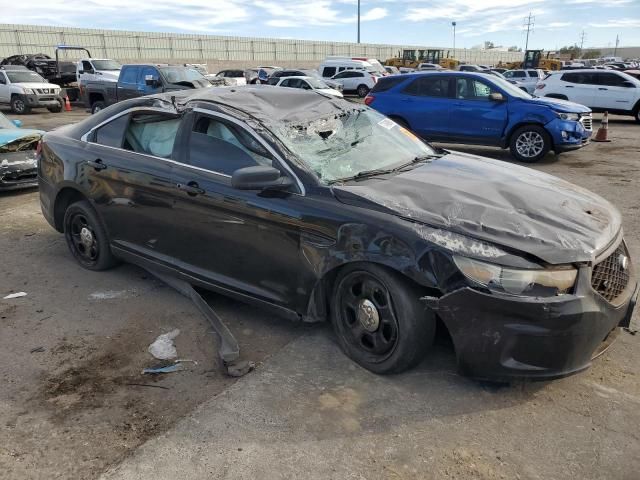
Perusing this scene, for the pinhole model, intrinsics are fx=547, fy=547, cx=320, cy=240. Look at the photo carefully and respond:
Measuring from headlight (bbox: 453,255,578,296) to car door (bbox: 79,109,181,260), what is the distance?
7.74ft

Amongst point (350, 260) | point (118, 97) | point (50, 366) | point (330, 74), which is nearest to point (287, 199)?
point (350, 260)

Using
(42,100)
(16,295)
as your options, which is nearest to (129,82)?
(42,100)

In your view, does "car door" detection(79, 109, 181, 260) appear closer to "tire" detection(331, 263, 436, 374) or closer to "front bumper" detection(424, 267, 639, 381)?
"tire" detection(331, 263, 436, 374)

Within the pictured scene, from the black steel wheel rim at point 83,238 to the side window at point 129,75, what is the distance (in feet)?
41.0

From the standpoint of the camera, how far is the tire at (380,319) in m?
3.04

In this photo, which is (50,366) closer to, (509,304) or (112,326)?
(112,326)

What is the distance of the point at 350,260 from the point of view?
10.4 ft

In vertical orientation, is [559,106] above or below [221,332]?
above

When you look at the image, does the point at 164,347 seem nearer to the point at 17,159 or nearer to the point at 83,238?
the point at 83,238

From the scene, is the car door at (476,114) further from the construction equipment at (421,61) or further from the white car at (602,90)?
the construction equipment at (421,61)

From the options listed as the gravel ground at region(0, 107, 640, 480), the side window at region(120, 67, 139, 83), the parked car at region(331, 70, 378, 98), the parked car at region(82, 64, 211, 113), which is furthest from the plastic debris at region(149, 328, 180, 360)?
the parked car at region(331, 70, 378, 98)

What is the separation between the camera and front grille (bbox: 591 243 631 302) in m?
2.93

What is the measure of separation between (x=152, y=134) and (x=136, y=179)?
0.39 metres

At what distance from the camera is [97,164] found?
4.68 m
